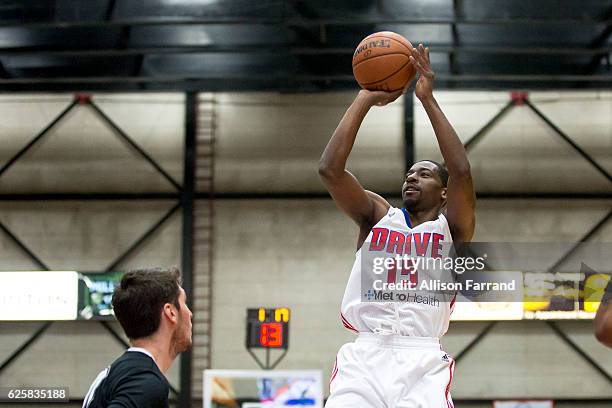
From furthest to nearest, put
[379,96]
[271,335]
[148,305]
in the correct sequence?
[271,335] < [379,96] < [148,305]

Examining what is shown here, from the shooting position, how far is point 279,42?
14203mm

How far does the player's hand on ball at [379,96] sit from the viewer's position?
16.6 feet

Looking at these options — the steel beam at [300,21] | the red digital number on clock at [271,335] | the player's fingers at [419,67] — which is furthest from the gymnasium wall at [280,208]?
the player's fingers at [419,67]

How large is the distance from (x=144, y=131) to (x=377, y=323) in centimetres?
1174

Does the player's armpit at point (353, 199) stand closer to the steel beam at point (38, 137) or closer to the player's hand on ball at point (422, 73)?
the player's hand on ball at point (422, 73)

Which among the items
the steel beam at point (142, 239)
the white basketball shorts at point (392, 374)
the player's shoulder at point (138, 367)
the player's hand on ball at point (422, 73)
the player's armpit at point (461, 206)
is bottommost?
the player's shoulder at point (138, 367)

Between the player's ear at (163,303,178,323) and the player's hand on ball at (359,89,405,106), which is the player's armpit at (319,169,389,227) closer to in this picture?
the player's hand on ball at (359,89,405,106)

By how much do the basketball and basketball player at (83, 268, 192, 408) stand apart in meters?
2.02

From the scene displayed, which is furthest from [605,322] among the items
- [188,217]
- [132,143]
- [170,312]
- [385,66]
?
[132,143]

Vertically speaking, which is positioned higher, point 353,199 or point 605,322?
point 353,199

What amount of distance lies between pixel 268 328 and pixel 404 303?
27.8 ft

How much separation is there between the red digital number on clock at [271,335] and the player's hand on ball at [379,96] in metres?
8.26

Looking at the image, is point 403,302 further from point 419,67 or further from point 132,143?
point 132,143

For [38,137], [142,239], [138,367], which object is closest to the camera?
[138,367]
